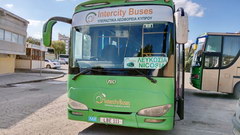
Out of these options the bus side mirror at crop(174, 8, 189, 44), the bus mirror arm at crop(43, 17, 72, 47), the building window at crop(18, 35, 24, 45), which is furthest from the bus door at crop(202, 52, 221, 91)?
the building window at crop(18, 35, 24, 45)

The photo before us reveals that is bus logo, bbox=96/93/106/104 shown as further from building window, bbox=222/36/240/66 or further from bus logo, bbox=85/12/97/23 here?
building window, bbox=222/36/240/66

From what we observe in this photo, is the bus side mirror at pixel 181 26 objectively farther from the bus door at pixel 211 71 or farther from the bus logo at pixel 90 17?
the bus door at pixel 211 71

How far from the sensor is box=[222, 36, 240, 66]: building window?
9.88 metres

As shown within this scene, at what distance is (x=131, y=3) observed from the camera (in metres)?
4.04

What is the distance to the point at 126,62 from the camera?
3.91 meters

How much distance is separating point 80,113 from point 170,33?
2516 mm

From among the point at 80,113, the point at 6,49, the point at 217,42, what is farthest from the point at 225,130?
the point at 6,49

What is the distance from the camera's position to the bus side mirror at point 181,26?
12.3ft

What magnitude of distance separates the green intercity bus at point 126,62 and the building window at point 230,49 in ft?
22.9

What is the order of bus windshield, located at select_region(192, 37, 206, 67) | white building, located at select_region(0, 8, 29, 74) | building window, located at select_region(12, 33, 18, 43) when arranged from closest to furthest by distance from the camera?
bus windshield, located at select_region(192, 37, 206, 67)
white building, located at select_region(0, 8, 29, 74)
building window, located at select_region(12, 33, 18, 43)

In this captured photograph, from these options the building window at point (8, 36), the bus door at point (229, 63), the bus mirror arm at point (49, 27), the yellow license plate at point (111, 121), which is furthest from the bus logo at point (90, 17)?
the building window at point (8, 36)

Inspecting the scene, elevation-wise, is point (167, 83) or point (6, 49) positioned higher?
point (6, 49)

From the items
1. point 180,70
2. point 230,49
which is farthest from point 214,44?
point 180,70

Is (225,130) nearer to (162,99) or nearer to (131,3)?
(162,99)
